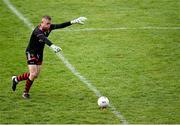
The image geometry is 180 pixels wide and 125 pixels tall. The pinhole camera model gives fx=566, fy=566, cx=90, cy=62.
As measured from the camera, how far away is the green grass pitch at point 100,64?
14.3m

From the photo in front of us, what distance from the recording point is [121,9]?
81.9 ft

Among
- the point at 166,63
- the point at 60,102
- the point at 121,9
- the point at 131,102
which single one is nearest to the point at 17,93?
the point at 60,102

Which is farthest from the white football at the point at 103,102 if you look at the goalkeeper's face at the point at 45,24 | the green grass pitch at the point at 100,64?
the goalkeeper's face at the point at 45,24

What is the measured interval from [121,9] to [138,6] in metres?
0.94

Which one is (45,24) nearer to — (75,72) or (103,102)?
(103,102)

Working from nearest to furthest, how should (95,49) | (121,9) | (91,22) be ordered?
(95,49)
(91,22)
(121,9)

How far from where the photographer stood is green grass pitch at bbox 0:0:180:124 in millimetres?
14297

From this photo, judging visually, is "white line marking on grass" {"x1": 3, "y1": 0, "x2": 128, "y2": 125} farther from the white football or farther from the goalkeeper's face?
the goalkeeper's face

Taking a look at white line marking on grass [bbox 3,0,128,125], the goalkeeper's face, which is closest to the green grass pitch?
white line marking on grass [bbox 3,0,128,125]

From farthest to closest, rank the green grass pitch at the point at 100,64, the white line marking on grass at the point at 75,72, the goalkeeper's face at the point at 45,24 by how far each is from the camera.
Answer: the goalkeeper's face at the point at 45,24 → the green grass pitch at the point at 100,64 → the white line marking on grass at the point at 75,72

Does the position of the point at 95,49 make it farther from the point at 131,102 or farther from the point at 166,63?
the point at 131,102

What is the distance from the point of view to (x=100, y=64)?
1872 cm

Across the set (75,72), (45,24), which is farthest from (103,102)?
(75,72)

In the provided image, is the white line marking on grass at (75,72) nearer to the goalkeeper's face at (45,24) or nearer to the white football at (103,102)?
the white football at (103,102)
